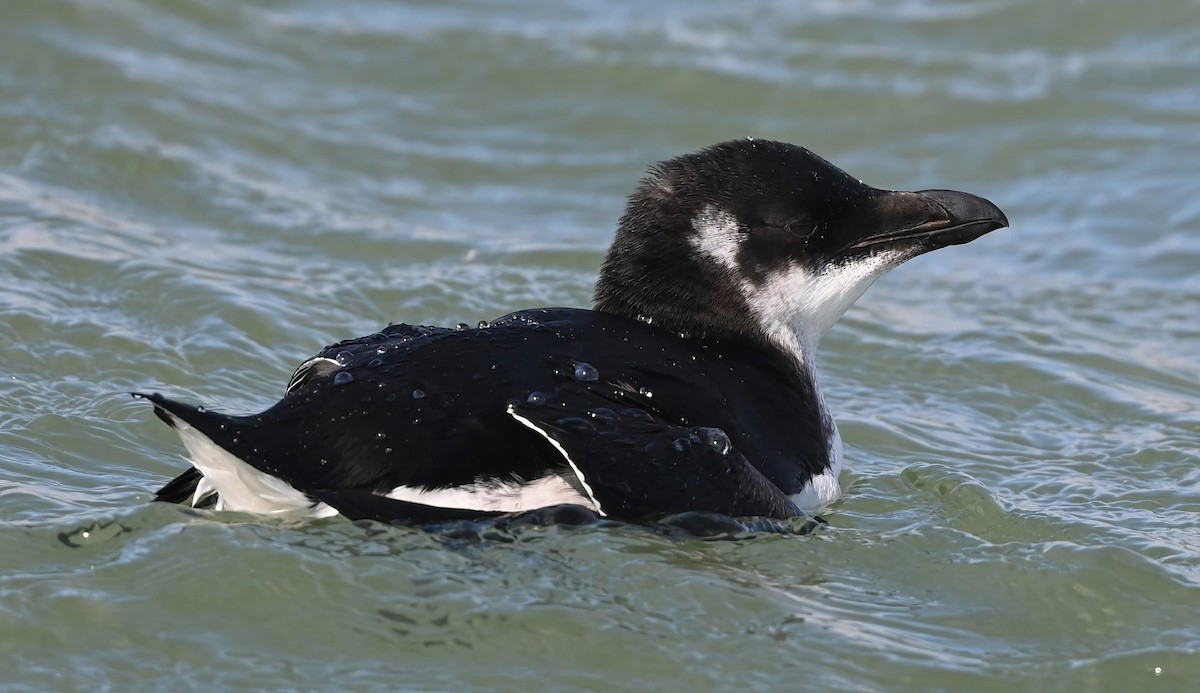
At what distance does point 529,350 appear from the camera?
16.4 feet

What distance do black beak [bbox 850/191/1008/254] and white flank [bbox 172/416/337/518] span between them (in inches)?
82.1

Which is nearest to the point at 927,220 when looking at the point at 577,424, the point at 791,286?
the point at 791,286

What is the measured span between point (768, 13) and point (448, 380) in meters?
9.42

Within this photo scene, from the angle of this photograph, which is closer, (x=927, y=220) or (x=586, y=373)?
(x=586, y=373)

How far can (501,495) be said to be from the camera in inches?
185

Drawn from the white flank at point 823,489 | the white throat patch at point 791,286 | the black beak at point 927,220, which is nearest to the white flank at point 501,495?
the white flank at point 823,489

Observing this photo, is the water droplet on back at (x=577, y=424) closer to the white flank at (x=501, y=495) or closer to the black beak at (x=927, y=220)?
the white flank at (x=501, y=495)

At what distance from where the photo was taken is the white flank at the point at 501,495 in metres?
4.63

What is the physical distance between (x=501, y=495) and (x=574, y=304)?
12.3 ft

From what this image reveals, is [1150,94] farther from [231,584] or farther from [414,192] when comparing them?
[231,584]

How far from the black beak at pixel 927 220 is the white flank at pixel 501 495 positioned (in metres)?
1.51

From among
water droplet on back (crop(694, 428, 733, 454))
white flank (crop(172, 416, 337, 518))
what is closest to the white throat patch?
water droplet on back (crop(694, 428, 733, 454))

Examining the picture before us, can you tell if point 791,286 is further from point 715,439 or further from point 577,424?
point 577,424

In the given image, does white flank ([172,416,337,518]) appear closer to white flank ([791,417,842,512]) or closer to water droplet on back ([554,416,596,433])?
water droplet on back ([554,416,596,433])
